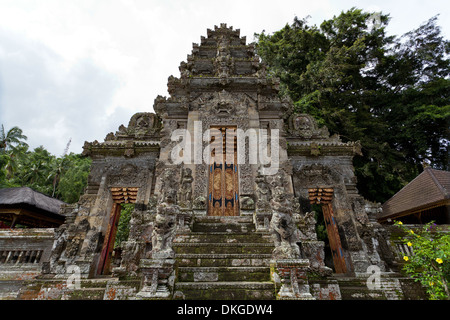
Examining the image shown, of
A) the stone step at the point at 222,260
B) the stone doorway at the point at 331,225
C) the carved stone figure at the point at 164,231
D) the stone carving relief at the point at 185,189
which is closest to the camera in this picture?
the carved stone figure at the point at 164,231

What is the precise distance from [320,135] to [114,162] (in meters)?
9.36

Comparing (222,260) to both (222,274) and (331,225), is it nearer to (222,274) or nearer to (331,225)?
(222,274)

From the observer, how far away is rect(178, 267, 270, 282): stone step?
4.81 meters

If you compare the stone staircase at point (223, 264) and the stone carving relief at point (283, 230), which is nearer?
the stone staircase at point (223, 264)

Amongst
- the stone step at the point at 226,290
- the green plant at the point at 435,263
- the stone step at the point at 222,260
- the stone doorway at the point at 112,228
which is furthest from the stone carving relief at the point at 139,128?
the green plant at the point at 435,263

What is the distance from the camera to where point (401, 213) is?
10250 mm

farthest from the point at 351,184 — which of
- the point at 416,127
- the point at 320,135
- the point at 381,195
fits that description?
the point at 416,127

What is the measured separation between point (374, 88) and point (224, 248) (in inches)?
758

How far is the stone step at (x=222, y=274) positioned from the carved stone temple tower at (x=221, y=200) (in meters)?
0.02

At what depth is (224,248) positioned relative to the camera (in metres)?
5.56

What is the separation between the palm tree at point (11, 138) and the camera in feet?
88.8

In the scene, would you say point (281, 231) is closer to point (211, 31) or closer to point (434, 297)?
point (434, 297)

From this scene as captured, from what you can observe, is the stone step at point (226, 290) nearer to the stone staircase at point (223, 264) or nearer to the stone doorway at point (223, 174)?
the stone staircase at point (223, 264)

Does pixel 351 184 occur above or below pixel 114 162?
below
